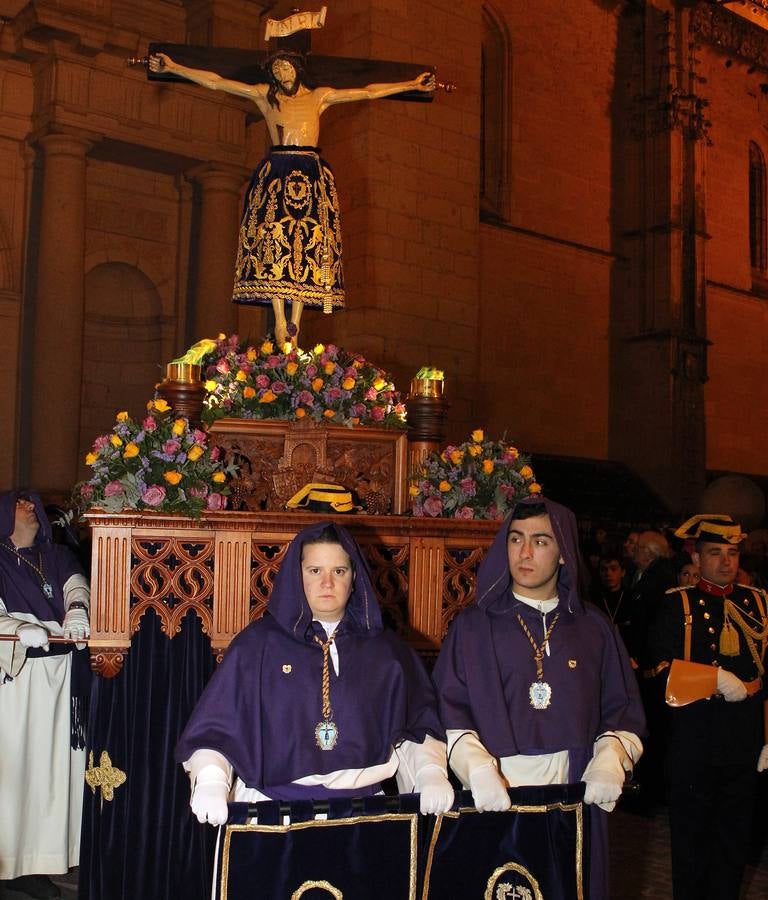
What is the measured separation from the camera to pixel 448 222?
16062 mm

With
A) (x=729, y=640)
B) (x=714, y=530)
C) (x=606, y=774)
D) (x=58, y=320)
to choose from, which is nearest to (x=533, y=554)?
(x=606, y=774)

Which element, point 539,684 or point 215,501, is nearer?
point 539,684

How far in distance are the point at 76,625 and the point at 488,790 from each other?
3166 millimetres

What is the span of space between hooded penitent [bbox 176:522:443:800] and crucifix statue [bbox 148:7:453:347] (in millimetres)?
3791

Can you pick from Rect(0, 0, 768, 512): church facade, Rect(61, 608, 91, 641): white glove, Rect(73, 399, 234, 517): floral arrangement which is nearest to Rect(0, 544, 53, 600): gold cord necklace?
Rect(61, 608, 91, 641): white glove

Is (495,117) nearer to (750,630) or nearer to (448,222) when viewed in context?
(448,222)

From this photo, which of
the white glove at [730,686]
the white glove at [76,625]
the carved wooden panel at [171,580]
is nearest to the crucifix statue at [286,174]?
the carved wooden panel at [171,580]

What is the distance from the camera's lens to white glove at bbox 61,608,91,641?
20.6ft

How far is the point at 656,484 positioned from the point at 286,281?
14.5m

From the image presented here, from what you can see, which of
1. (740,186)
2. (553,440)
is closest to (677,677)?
(553,440)

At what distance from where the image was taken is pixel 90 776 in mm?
5879

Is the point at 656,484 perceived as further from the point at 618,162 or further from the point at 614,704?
the point at 614,704

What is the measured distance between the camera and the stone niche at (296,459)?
22.3 feet

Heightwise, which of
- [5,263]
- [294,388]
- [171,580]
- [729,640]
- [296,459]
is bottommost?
[729,640]
